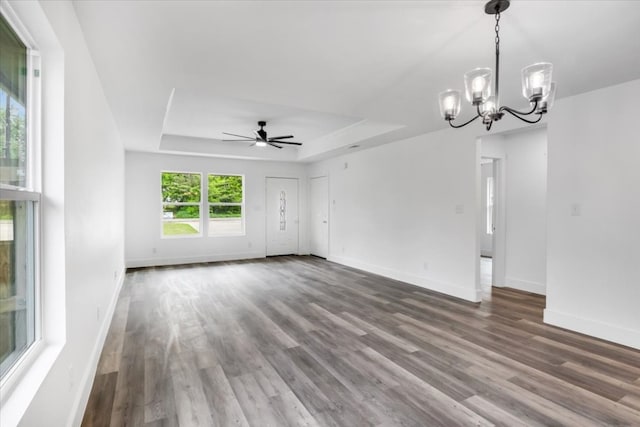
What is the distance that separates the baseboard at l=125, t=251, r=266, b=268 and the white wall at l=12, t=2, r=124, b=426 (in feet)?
14.1

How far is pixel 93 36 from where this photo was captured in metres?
2.25

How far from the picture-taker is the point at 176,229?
7355mm

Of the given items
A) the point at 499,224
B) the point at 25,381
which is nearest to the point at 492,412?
the point at 25,381

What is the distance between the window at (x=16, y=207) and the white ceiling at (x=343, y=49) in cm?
78

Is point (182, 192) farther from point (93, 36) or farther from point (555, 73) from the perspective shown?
point (555, 73)

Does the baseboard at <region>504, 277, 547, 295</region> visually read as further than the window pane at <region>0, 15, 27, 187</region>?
Yes

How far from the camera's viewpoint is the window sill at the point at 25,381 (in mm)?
1079

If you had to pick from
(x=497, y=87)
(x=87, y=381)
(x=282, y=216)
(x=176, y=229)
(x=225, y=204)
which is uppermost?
(x=497, y=87)

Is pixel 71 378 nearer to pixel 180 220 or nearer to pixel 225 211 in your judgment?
pixel 180 220

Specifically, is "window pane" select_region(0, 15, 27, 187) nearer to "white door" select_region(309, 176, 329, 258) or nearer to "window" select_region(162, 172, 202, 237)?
"window" select_region(162, 172, 202, 237)

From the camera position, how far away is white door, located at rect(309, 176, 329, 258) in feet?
26.4

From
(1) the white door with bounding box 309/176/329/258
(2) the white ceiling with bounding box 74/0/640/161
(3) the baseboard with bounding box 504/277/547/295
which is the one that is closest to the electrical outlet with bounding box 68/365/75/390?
(2) the white ceiling with bounding box 74/0/640/161

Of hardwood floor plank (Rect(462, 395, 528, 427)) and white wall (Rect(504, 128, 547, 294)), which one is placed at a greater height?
white wall (Rect(504, 128, 547, 294))

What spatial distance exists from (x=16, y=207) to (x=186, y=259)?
635cm
